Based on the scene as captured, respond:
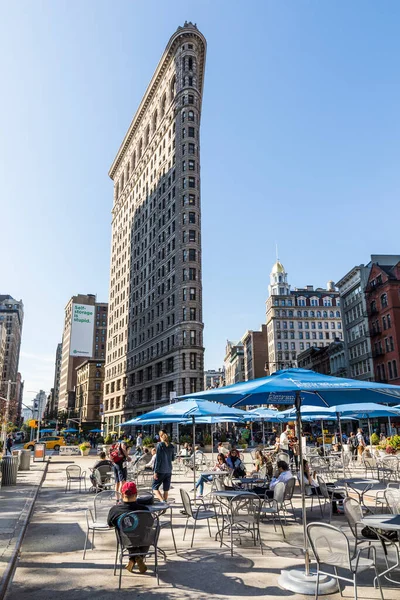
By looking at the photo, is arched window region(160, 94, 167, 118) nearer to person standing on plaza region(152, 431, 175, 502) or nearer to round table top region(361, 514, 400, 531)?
person standing on plaza region(152, 431, 175, 502)

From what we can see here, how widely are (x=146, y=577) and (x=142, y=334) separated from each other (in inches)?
2792

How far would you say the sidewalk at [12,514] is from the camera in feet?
25.1

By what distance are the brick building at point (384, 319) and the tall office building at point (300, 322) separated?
53102 mm

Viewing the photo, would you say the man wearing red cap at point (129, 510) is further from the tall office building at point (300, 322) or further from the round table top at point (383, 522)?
the tall office building at point (300, 322)

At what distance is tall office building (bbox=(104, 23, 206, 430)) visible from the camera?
202ft

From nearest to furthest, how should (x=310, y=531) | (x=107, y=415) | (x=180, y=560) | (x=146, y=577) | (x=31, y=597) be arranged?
(x=310, y=531)
(x=31, y=597)
(x=146, y=577)
(x=180, y=560)
(x=107, y=415)

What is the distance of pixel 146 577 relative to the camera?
22.6 ft

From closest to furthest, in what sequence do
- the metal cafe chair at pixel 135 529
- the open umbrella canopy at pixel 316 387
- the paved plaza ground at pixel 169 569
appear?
the paved plaza ground at pixel 169 569
the metal cafe chair at pixel 135 529
the open umbrella canopy at pixel 316 387

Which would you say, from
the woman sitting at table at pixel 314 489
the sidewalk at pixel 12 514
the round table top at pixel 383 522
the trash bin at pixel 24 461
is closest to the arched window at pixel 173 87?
the trash bin at pixel 24 461

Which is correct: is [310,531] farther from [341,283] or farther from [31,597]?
[341,283]

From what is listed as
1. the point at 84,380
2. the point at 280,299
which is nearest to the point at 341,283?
the point at 280,299

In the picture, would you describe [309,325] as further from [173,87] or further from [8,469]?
[8,469]

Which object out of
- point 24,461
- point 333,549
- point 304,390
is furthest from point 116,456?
point 24,461

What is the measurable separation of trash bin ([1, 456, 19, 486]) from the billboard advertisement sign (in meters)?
70.0
